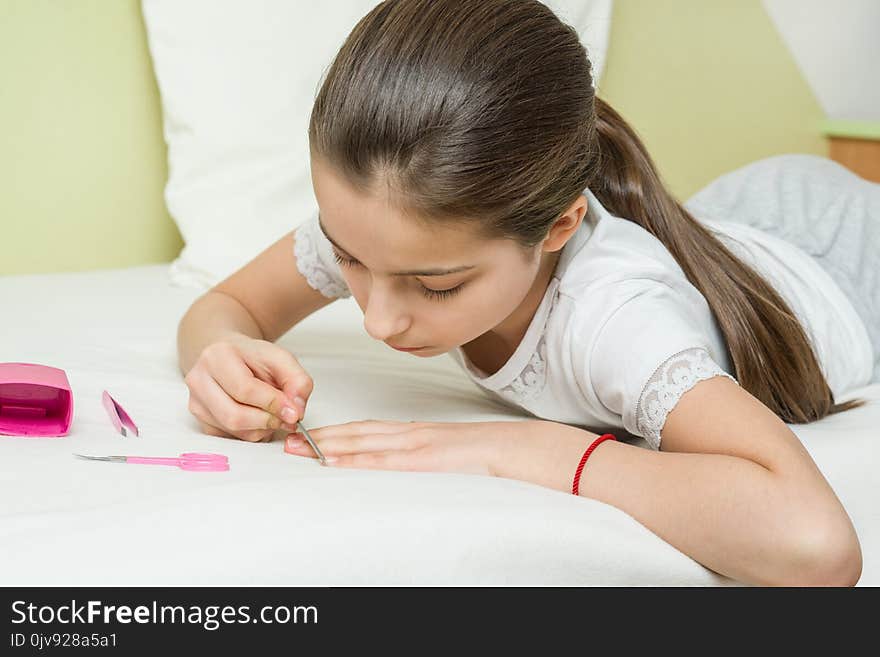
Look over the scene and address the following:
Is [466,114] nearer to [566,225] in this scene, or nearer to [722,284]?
[566,225]

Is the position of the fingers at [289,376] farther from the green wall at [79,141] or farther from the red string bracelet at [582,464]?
the green wall at [79,141]

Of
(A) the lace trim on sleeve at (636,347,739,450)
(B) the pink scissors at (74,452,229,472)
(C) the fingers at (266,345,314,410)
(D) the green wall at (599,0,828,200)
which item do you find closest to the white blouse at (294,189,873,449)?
(A) the lace trim on sleeve at (636,347,739,450)

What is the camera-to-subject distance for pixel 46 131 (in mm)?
1725

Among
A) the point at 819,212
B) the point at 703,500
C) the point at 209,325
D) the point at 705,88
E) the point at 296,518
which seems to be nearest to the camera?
the point at 296,518

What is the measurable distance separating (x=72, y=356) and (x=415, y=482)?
572 millimetres

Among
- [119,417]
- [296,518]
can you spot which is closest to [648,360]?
[296,518]

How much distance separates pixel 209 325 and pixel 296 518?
1.71 ft

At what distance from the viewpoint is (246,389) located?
96cm

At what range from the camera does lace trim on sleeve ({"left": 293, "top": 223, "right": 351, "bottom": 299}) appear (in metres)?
1.29

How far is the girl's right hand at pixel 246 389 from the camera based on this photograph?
96 centimetres

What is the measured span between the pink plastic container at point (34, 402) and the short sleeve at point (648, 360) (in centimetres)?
47

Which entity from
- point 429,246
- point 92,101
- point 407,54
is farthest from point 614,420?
point 92,101
